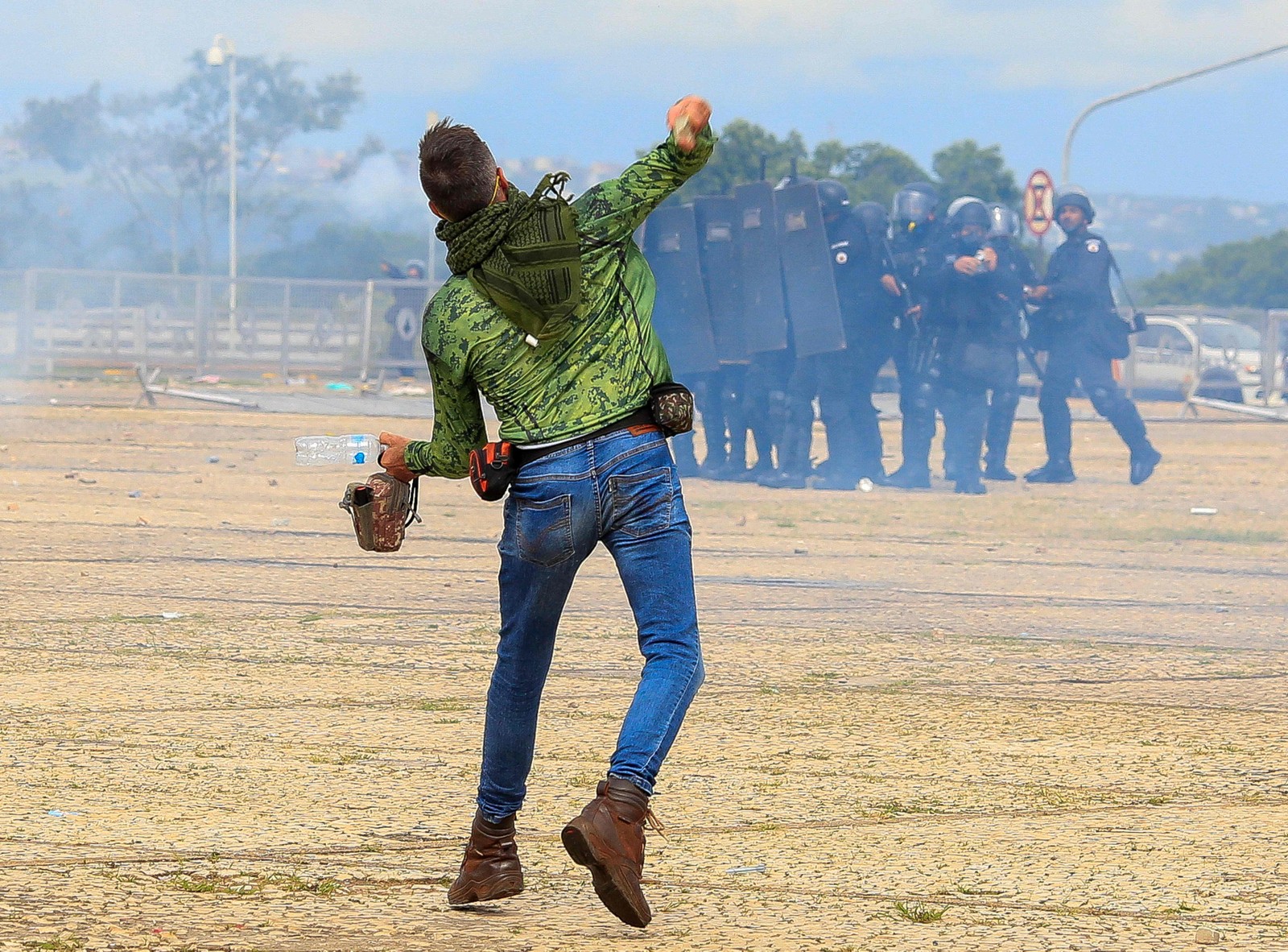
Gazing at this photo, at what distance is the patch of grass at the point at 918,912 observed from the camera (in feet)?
12.5

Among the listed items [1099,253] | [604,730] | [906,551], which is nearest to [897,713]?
[604,730]

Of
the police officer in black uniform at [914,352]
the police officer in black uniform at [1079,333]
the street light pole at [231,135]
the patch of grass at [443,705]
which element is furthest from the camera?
the street light pole at [231,135]

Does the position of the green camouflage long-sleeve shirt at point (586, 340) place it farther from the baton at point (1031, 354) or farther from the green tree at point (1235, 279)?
the green tree at point (1235, 279)

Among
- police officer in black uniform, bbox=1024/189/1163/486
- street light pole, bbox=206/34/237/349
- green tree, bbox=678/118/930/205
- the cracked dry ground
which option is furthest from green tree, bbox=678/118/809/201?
the cracked dry ground

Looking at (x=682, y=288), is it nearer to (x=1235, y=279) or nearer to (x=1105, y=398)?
(x=1105, y=398)

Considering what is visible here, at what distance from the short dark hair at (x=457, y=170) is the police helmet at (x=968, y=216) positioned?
1103 cm

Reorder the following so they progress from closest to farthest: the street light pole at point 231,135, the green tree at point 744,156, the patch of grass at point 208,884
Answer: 1. the patch of grass at point 208,884
2. the street light pole at point 231,135
3. the green tree at point 744,156

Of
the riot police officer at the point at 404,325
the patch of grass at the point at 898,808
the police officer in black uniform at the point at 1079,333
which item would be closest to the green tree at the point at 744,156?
the riot police officer at the point at 404,325

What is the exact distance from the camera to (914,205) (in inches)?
601

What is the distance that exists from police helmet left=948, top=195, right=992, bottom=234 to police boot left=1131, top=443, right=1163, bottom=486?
7.14 ft

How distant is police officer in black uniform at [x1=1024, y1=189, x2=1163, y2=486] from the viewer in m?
15.1

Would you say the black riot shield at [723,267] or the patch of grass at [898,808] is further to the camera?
the black riot shield at [723,267]

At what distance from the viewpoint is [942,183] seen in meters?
57.2

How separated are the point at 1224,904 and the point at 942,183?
5464 cm
